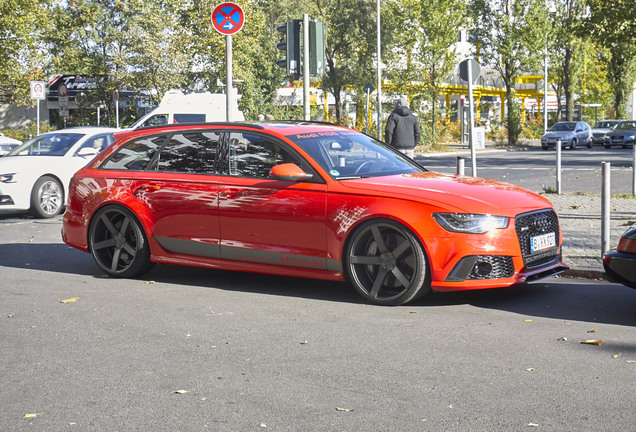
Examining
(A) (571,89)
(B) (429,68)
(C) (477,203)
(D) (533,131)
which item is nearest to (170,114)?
(C) (477,203)

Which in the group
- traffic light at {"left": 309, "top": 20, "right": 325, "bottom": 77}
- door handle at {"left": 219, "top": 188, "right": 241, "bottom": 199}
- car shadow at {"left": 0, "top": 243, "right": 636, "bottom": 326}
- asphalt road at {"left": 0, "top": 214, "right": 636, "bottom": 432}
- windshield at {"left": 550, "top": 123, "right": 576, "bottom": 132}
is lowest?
asphalt road at {"left": 0, "top": 214, "right": 636, "bottom": 432}

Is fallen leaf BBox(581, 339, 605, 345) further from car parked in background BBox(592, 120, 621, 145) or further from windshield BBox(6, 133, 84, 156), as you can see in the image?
car parked in background BBox(592, 120, 621, 145)

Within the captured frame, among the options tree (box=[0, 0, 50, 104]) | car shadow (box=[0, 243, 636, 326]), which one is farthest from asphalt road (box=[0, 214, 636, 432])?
tree (box=[0, 0, 50, 104])

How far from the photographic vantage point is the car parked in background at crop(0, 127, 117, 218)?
47.3 ft

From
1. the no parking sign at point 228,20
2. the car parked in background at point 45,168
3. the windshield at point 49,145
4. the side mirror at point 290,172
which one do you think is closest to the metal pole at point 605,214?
the side mirror at point 290,172

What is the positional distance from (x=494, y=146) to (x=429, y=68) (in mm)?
7247

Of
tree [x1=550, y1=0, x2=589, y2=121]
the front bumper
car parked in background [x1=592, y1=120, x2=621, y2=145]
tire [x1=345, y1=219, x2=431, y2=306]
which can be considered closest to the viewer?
the front bumper

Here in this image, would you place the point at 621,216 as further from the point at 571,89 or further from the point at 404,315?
the point at 571,89

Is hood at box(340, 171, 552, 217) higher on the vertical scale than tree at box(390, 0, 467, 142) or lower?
lower

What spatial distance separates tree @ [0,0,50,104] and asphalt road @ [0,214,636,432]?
33.8 metres

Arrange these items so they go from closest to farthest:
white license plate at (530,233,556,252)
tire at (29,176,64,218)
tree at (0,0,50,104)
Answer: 1. white license plate at (530,233,556,252)
2. tire at (29,176,64,218)
3. tree at (0,0,50,104)

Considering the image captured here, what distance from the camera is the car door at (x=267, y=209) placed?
723cm

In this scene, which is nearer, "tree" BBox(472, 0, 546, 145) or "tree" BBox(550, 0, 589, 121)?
"tree" BBox(472, 0, 546, 145)

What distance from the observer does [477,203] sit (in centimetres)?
672
